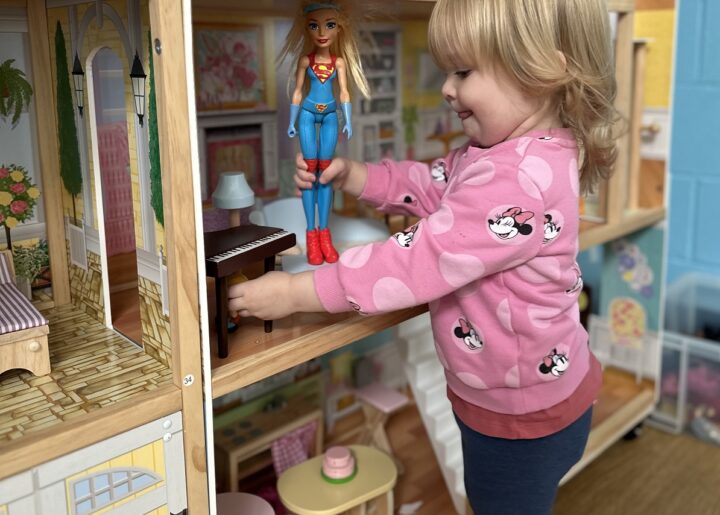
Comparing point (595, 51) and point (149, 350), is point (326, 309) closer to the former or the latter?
point (149, 350)

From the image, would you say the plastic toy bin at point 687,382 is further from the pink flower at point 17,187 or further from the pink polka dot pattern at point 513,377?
the pink flower at point 17,187

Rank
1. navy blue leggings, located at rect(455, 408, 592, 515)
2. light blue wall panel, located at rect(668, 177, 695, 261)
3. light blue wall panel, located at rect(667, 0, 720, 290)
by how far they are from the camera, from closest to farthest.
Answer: navy blue leggings, located at rect(455, 408, 592, 515) → light blue wall panel, located at rect(667, 0, 720, 290) → light blue wall panel, located at rect(668, 177, 695, 261)

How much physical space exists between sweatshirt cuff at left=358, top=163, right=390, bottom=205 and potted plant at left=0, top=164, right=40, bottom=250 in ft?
1.52

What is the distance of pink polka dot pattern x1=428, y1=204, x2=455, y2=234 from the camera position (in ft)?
2.86

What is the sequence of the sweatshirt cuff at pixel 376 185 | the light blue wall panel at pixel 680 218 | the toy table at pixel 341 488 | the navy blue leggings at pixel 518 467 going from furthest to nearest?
1. the light blue wall panel at pixel 680 218
2. the toy table at pixel 341 488
3. the sweatshirt cuff at pixel 376 185
4. the navy blue leggings at pixel 518 467

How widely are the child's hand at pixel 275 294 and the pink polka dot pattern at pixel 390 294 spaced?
75mm

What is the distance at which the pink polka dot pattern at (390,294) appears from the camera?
880 mm

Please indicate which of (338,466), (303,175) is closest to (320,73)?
(303,175)

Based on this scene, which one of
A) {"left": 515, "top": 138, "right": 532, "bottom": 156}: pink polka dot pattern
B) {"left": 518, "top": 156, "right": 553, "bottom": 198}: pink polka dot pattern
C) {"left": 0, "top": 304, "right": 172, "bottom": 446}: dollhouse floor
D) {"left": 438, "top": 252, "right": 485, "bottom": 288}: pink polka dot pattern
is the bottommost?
{"left": 0, "top": 304, "right": 172, "bottom": 446}: dollhouse floor

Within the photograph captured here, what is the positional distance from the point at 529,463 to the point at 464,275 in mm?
329

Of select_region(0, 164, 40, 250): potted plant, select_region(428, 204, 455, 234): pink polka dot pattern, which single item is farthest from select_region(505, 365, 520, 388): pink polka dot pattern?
select_region(0, 164, 40, 250): potted plant

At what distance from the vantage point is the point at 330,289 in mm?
905

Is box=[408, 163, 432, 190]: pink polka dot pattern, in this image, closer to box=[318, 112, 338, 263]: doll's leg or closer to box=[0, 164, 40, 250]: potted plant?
box=[318, 112, 338, 263]: doll's leg

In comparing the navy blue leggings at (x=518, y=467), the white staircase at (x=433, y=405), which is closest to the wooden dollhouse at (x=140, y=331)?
the navy blue leggings at (x=518, y=467)
